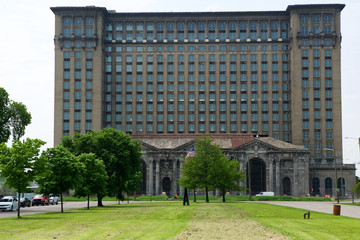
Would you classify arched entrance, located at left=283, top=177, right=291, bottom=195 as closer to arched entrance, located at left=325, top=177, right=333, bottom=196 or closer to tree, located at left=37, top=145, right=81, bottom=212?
arched entrance, located at left=325, top=177, right=333, bottom=196

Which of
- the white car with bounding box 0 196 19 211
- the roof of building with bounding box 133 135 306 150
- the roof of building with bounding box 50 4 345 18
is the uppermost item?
A: the roof of building with bounding box 50 4 345 18

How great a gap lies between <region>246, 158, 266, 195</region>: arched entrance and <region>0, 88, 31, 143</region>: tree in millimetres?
65172

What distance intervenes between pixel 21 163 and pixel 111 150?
32217mm

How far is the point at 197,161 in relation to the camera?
104812 millimetres

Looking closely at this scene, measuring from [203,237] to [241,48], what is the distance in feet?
490

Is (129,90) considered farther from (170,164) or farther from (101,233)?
(101,233)

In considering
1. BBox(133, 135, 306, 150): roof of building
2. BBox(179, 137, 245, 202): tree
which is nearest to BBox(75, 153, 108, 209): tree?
BBox(179, 137, 245, 202): tree

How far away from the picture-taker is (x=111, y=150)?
8338cm

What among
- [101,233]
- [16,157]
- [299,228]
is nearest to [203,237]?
[101,233]

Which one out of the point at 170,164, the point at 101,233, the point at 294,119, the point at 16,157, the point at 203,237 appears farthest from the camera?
the point at 294,119

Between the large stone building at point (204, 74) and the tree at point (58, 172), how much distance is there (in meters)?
104

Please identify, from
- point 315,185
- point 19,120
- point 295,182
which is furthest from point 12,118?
point 315,185

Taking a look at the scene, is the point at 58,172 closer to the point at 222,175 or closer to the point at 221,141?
the point at 222,175

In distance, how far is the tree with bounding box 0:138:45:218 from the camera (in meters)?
51.4
